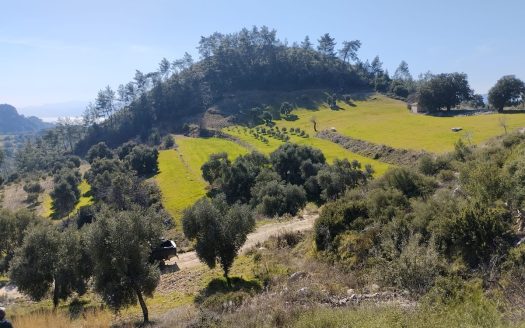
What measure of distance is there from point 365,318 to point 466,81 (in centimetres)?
10202

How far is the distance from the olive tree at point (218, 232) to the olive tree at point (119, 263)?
4.06 meters

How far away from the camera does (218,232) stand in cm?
2323

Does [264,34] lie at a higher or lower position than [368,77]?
higher

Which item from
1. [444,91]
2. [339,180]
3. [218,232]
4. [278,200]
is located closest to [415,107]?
[444,91]

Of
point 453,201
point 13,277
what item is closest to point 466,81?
point 453,201

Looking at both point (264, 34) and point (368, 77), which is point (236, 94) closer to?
point (264, 34)

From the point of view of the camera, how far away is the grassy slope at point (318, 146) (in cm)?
6621

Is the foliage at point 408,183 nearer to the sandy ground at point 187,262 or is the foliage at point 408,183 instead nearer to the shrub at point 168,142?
the sandy ground at point 187,262

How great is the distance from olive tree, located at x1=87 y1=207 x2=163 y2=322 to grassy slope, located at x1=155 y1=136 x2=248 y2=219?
129 ft

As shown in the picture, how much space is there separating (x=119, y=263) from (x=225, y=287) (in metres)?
5.81

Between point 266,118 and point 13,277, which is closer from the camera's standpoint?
point 13,277

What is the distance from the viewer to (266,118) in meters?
120

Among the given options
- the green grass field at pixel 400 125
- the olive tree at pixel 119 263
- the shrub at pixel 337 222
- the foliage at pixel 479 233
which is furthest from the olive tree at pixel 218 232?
the green grass field at pixel 400 125

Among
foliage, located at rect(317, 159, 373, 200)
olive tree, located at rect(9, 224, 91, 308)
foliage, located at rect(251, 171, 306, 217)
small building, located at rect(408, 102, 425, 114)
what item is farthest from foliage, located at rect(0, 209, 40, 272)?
small building, located at rect(408, 102, 425, 114)
